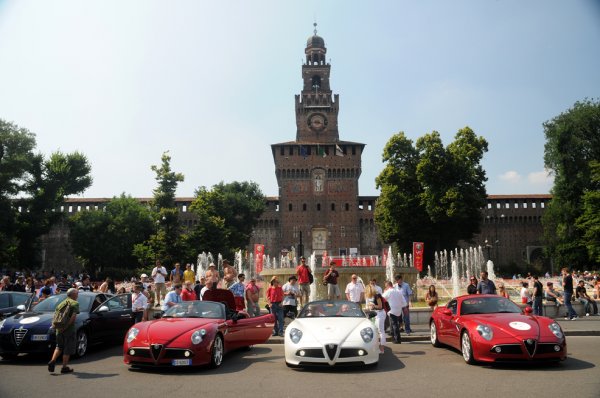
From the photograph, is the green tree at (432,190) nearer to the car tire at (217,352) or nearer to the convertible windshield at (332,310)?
the convertible windshield at (332,310)

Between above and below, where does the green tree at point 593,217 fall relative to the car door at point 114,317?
above

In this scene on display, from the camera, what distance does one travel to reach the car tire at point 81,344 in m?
9.82

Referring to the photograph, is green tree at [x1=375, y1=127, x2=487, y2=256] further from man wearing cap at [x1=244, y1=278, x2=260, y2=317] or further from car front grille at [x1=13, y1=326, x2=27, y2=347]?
car front grille at [x1=13, y1=326, x2=27, y2=347]

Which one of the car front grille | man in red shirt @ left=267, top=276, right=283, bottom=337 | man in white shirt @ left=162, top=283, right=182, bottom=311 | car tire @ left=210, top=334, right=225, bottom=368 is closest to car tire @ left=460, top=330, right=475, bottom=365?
car tire @ left=210, top=334, right=225, bottom=368

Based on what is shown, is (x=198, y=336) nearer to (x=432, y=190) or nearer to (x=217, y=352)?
(x=217, y=352)

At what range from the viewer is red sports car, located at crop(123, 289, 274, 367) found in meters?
7.84

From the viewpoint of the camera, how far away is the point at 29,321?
31.1 feet

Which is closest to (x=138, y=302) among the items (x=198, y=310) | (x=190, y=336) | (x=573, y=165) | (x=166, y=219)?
(x=198, y=310)

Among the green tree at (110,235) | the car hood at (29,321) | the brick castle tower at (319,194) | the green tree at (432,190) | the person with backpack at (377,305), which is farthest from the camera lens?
the brick castle tower at (319,194)

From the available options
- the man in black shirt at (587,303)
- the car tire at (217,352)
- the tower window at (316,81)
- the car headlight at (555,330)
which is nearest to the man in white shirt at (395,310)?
the car headlight at (555,330)

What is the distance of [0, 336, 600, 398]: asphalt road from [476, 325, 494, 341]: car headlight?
0.52 meters

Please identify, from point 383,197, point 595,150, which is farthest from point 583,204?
point 383,197

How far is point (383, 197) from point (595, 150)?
18.1 metres

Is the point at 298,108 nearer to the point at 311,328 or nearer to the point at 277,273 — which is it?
the point at 277,273
